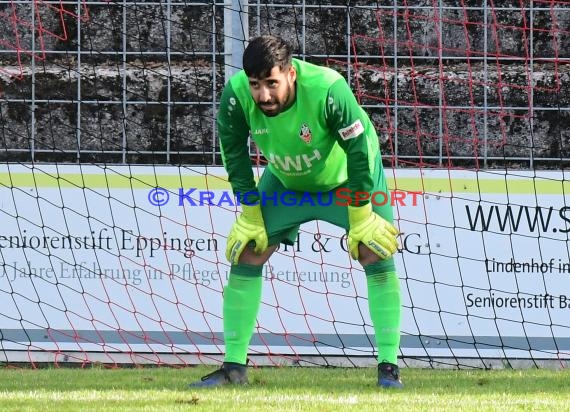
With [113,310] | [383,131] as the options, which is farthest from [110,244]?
[383,131]

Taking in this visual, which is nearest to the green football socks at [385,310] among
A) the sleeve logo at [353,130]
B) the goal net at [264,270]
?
the sleeve logo at [353,130]

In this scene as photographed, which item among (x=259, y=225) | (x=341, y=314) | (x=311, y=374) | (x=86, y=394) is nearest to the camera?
(x=86, y=394)

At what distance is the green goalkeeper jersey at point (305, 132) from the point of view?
5.95 m

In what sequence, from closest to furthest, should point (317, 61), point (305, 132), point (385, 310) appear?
point (305, 132) → point (385, 310) → point (317, 61)

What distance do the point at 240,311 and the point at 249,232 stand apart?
0.36m

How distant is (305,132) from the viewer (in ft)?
19.7

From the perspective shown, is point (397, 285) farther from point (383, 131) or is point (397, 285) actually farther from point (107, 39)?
point (107, 39)

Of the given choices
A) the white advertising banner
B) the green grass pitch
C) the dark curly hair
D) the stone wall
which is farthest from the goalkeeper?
the stone wall

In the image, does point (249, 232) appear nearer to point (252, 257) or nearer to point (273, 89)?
point (252, 257)

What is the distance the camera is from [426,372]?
24.9 feet

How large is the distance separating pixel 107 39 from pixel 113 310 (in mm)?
2166

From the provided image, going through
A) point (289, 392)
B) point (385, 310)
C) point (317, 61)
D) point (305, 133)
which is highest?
A: point (305, 133)

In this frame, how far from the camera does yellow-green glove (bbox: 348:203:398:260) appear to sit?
614 centimetres

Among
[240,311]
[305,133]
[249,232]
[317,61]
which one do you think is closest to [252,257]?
[249,232]
